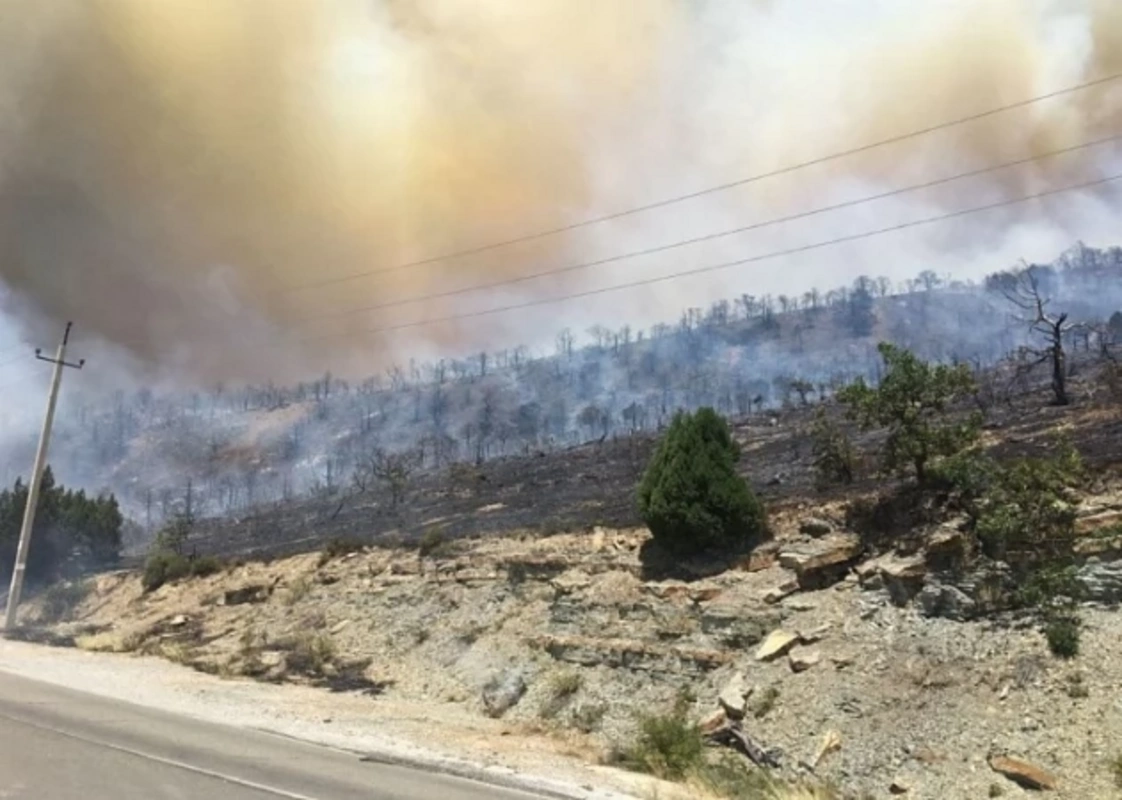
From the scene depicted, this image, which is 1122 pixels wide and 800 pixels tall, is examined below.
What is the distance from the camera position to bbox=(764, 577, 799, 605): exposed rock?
51.7 ft

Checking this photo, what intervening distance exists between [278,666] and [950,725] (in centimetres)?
1476

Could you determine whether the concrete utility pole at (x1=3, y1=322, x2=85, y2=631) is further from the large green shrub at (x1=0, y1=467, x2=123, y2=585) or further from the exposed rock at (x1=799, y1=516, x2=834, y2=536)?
the exposed rock at (x1=799, y1=516, x2=834, y2=536)

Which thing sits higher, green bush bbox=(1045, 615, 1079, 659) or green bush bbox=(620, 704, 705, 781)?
green bush bbox=(1045, 615, 1079, 659)

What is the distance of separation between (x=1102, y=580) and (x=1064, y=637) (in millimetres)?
1264

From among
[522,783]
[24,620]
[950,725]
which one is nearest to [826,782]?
[950,725]

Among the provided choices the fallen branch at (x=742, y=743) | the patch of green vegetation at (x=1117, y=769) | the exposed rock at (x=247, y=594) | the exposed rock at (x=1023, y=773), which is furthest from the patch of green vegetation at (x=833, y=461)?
the exposed rock at (x=247, y=594)

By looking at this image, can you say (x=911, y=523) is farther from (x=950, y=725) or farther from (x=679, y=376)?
(x=679, y=376)

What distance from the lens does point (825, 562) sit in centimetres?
1586

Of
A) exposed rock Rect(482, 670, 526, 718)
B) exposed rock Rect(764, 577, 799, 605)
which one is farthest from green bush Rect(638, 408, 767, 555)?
exposed rock Rect(482, 670, 526, 718)

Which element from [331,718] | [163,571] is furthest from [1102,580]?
[163,571]

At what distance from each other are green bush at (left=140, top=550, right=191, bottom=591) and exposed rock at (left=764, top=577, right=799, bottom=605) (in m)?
23.4

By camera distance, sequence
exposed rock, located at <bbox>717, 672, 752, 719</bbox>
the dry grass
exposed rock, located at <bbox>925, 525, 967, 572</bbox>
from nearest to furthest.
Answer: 1. exposed rock, located at <bbox>717, 672, 752, 719</bbox>
2. exposed rock, located at <bbox>925, 525, 967, 572</bbox>
3. the dry grass

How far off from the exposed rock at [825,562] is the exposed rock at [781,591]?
0.13m

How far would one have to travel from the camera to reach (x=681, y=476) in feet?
60.5
